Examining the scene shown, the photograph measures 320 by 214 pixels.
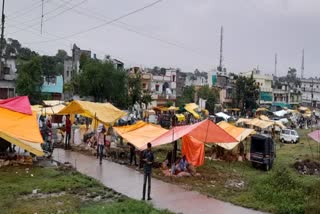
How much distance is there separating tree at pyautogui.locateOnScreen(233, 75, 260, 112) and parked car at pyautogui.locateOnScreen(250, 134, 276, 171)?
55905 mm

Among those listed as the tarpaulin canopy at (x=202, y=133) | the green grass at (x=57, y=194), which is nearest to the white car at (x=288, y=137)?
the tarpaulin canopy at (x=202, y=133)

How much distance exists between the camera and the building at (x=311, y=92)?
126900mm

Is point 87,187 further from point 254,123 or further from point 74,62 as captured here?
point 74,62

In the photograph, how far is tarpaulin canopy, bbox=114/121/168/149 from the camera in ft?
71.4

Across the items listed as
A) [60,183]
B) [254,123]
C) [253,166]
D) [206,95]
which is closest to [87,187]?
[60,183]

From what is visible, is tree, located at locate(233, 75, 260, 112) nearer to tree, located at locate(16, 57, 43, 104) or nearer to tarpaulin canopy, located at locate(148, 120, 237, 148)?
tree, located at locate(16, 57, 43, 104)

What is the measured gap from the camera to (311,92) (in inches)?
5108

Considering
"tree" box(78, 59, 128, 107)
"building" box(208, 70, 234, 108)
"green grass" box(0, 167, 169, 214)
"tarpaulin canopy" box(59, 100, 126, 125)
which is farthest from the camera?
"building" box(208, 70, 234, 108)

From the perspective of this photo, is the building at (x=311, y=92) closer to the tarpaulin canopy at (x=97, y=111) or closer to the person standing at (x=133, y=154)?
the tarpaulin canopy at (x=97, y=111)

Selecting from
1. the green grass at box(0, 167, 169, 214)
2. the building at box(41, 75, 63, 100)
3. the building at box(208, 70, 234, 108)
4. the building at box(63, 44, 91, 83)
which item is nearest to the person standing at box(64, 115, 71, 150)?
the green grass at box(0, 167, 169, 214)

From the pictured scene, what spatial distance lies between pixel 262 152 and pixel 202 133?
202 inches

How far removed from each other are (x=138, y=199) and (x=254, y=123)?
99.2 ft

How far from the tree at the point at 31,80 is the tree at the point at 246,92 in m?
39.7

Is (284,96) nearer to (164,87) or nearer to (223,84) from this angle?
(223,84)
